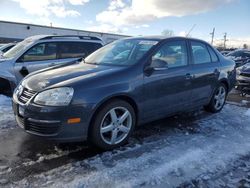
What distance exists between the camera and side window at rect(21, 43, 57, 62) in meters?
7.14

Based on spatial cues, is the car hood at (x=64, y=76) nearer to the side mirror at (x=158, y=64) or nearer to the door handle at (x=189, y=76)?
the side mirror at (x=158, y=64)

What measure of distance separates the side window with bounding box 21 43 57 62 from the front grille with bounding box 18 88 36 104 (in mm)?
3372

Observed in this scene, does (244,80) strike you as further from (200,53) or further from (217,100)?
(200,53)

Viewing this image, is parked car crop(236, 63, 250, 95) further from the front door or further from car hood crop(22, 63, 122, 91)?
car hood crop(22, 63, 122, 91)

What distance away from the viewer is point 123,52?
4785mm

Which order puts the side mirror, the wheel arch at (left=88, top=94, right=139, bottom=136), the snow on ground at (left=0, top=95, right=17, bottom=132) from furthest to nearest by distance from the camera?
the snow on ground at (left=0, top=95, right=17, bottom=132) → the side mirror → the wheel arch at (left=88, top=94, right=139, bottom=136)

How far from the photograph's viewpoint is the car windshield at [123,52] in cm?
450

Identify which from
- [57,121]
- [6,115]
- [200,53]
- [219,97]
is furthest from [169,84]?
[6,115]

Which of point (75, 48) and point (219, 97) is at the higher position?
point (75, 48)

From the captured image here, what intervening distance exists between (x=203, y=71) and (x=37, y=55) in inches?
166

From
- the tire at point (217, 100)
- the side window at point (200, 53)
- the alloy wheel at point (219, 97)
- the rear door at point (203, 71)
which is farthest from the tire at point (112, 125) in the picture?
the alloy wheel at point (219, 97)

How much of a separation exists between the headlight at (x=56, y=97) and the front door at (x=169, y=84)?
1244mm

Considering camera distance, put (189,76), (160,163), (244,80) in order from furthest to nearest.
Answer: (244,80) → (189,76) → (160,163)

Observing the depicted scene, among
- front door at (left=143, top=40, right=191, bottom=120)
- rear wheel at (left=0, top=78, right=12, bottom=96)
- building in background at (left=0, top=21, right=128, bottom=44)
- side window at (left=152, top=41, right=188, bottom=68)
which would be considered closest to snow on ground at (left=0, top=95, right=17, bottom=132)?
rear wheel at (left=0, top=78, right=12, bottom=96)
